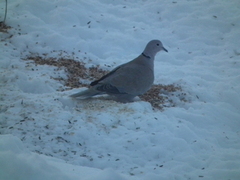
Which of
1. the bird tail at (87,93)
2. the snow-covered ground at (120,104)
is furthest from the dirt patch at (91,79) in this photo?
the bird tail at (87,93)

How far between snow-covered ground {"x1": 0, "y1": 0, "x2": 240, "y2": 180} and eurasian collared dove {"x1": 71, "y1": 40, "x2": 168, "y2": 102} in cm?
22

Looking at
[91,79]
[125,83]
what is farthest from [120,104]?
[91,79]

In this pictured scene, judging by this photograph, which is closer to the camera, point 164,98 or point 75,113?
point 75,113

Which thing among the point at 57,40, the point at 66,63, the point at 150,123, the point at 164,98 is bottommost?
the point at 150,123

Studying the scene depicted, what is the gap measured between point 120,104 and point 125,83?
16.4 inches

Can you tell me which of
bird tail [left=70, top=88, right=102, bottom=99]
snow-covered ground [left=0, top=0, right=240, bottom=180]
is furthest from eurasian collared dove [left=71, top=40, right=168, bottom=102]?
snow-covered ground [left=0, top=0, right=240, bottom=180]

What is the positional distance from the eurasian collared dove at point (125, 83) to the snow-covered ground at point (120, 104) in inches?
8.7

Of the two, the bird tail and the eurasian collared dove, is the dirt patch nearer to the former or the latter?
the eurasian collared dove

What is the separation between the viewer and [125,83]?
197 inches

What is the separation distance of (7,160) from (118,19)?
5912 millimetres

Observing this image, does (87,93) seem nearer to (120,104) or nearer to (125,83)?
(120,104)

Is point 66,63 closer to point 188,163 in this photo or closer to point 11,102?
point 11,102

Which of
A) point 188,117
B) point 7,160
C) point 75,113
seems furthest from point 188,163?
point 7,160

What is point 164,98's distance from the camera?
5.28 m
